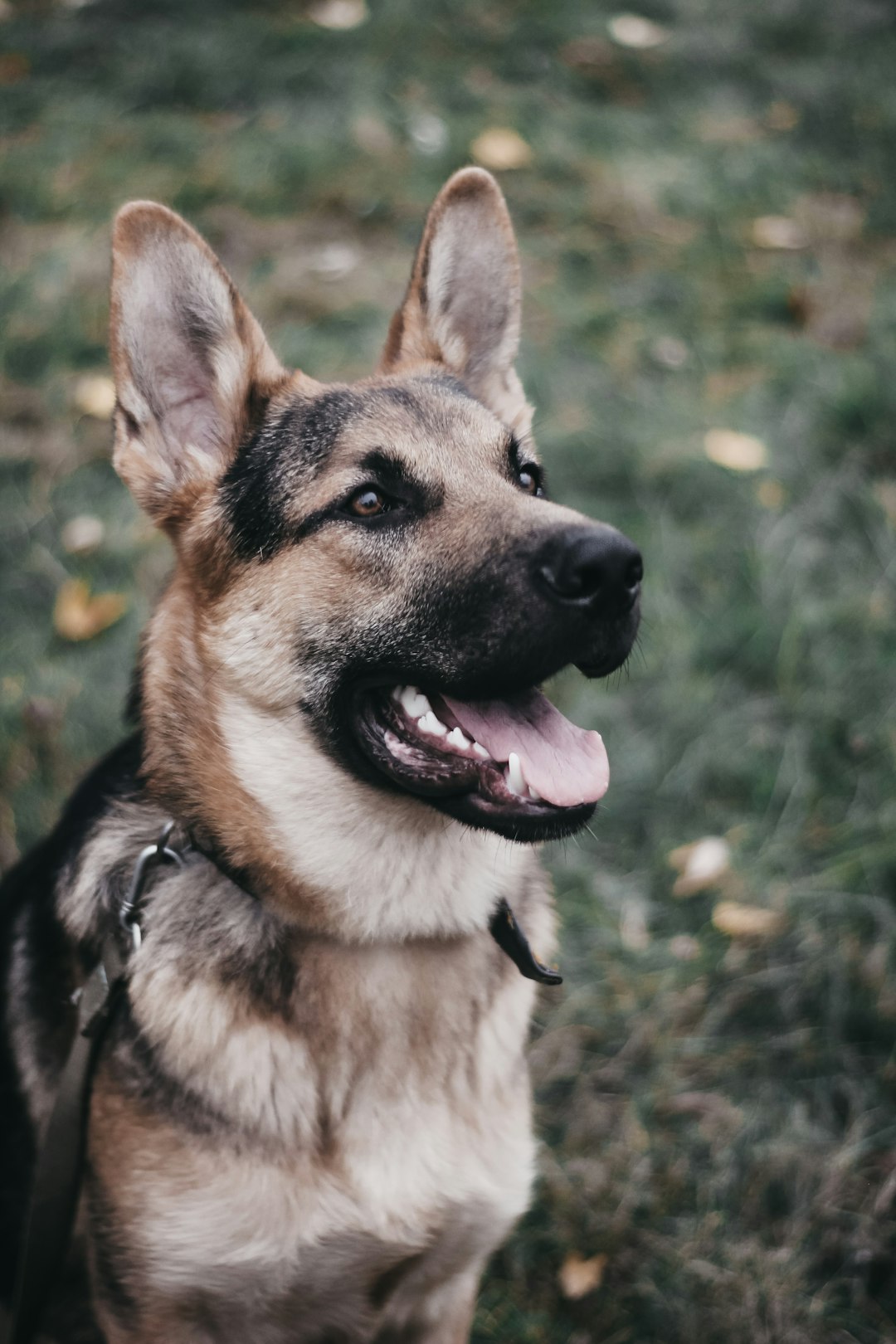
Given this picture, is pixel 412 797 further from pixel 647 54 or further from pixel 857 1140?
pixel 647 54

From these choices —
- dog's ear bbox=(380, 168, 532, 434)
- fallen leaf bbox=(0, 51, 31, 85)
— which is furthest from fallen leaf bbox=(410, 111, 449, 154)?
dog's ear bbox=(380, 168, 532, 434)

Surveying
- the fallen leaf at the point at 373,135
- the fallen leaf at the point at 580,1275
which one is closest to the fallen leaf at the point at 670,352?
the fallen leaf at the point at 373,135

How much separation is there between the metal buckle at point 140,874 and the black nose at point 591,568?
3.41 ft

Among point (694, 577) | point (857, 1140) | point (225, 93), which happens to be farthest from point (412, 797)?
point (225, 93)

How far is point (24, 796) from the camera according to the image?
3783 millimetres

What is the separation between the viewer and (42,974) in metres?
2.64

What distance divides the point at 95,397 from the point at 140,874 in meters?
3.33

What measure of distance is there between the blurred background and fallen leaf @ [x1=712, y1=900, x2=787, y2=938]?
0.01 m

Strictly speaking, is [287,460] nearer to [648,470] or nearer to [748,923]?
[748,923]

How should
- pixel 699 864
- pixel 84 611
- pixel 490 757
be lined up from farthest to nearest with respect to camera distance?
pixel 84 611 < pixel 699 864 < pixel 490 757

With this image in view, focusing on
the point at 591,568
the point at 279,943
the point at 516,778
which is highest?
the point at 591,568

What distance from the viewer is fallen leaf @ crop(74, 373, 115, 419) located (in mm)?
4961

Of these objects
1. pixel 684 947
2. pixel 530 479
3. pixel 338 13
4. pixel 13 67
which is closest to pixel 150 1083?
pixel 530 479

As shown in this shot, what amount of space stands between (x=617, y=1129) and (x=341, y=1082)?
1.20 metres
